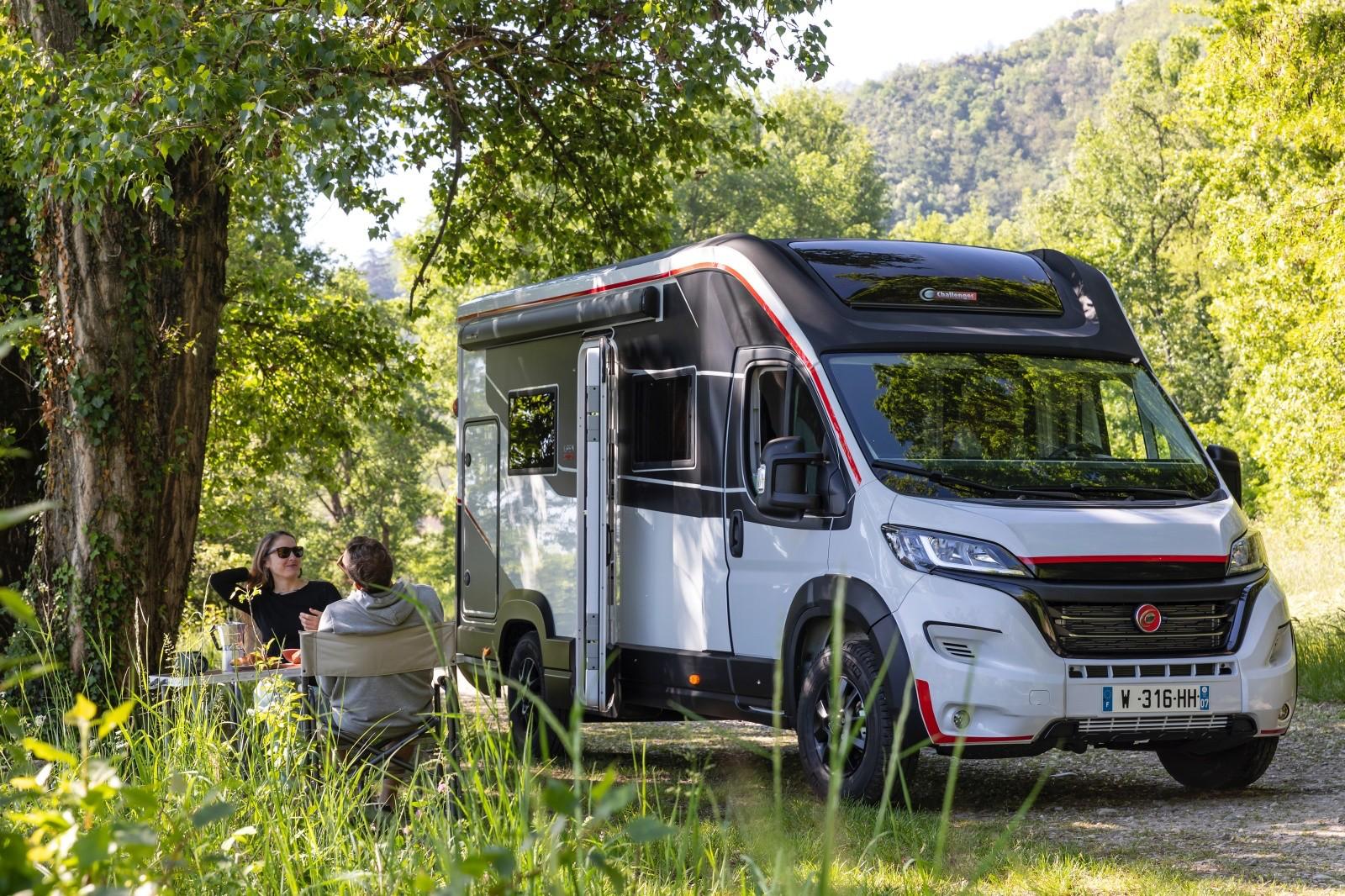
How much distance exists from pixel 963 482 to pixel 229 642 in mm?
3589

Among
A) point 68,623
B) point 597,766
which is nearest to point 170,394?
point 68,623

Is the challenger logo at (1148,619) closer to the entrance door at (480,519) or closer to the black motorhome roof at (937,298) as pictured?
the black motorhome roof at (937,298)

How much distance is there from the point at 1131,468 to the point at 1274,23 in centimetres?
1418

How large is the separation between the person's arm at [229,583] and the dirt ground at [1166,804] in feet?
7.75

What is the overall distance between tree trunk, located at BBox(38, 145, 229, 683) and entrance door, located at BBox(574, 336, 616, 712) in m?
2.82

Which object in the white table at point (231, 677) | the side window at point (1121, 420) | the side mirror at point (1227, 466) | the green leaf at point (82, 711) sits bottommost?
the white table at point (231, 677)

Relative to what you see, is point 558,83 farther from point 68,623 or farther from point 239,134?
point 68,623

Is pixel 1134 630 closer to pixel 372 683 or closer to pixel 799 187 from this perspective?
pixel 372 683

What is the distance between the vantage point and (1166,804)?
7.84 meters

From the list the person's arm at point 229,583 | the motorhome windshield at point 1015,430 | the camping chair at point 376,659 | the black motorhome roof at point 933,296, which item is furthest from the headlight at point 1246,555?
the person's arm at point 229,583

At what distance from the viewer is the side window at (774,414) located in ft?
26.0

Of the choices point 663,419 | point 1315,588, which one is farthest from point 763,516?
Result: point 1315,588

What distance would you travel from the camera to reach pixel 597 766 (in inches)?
400

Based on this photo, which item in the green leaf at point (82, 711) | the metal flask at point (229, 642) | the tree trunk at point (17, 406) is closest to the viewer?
the green leaf at point (82, 711)
